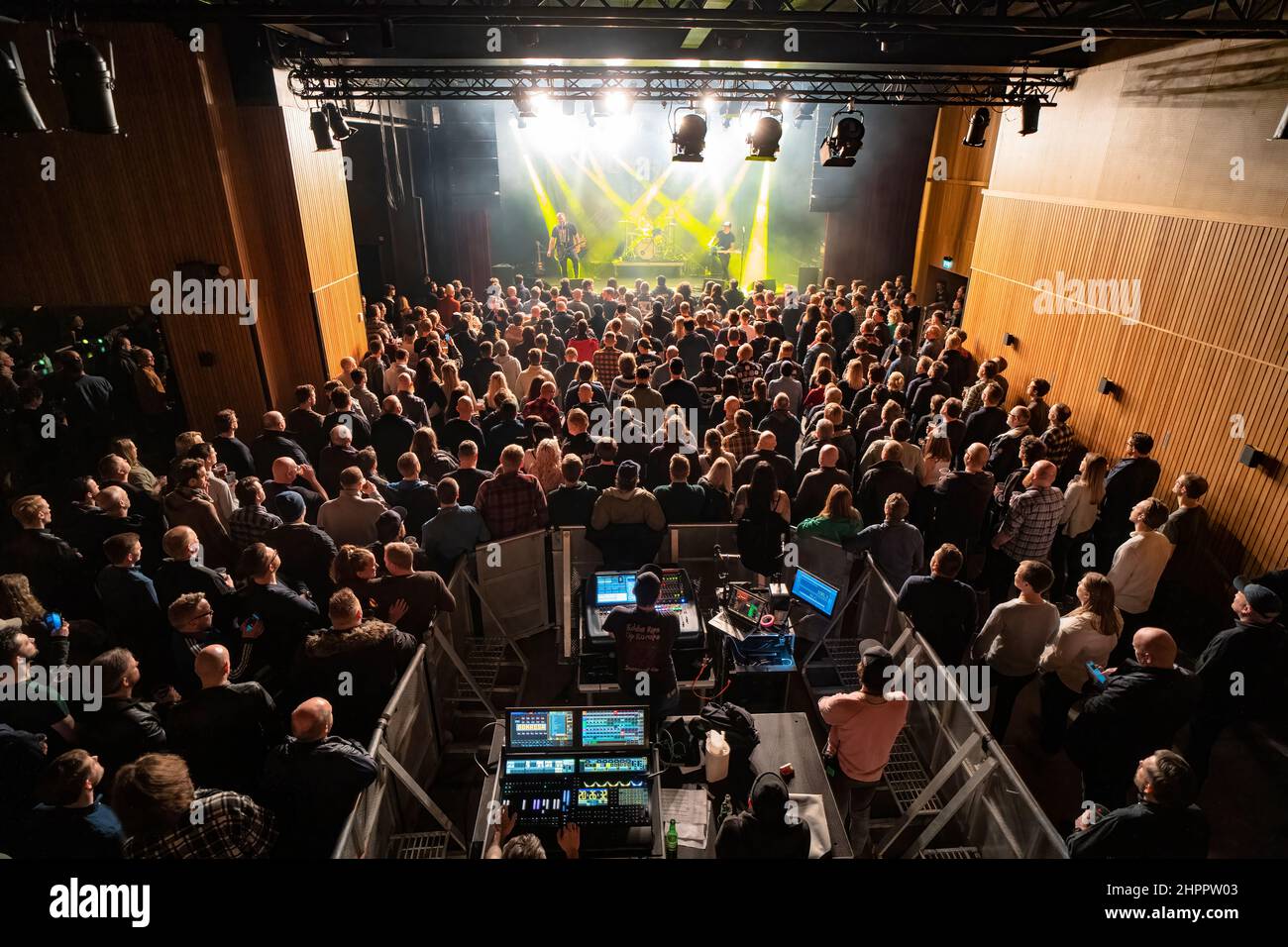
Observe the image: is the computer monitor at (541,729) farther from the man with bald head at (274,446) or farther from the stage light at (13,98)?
the stage light at (13,98)

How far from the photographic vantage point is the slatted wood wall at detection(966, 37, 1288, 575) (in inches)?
228

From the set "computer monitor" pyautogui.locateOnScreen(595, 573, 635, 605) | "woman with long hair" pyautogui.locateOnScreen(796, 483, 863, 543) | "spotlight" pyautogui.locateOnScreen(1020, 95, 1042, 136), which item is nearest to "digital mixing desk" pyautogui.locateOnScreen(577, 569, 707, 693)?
"computer monitor" pyautogui.locateOnScreen(595, 573, 635, 605)

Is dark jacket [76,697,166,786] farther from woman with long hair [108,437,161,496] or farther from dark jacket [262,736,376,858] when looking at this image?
woman with long hair [108,437,161,496]

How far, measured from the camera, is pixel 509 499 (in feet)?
17.6

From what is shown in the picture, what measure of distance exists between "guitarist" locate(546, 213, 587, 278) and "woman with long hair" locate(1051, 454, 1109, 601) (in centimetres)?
1894

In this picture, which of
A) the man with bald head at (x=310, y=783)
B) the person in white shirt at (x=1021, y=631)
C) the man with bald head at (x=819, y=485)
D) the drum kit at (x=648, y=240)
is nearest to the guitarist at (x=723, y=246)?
the drum kit at (x=648, y=240)

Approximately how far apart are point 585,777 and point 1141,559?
4.17m

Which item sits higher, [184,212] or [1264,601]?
[184,212]

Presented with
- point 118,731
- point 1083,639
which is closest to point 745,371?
point 1083,639

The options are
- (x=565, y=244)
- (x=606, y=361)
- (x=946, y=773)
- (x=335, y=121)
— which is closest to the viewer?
(x=946, y=773)

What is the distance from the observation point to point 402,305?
1227 cm

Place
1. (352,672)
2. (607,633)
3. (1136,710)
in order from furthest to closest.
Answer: (607,633) → (352,672) → (1136,710)

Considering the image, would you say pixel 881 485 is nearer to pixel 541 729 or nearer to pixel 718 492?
pixel 718 492

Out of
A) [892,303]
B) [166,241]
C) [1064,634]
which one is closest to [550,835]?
[1064,634]
